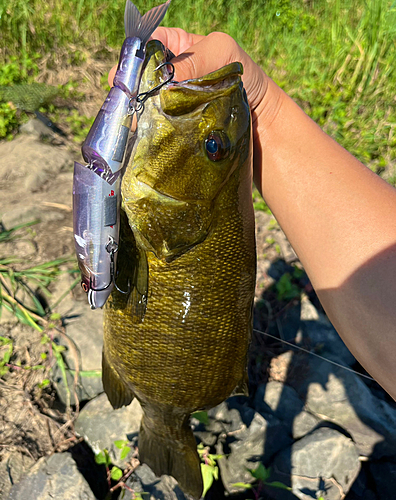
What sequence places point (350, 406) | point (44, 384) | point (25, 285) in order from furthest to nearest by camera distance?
point (25, 285) → point (350, 406) → point (44, 384)

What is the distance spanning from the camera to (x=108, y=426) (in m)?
2.57

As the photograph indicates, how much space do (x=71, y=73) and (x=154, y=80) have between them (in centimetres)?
417

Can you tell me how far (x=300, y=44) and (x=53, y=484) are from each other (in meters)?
5.34

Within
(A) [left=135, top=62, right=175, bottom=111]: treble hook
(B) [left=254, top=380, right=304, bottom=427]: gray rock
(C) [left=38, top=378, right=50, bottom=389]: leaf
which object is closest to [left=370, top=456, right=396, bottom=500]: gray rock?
(B) [left=254, top=380, right=304, bottom=427]: gray rock

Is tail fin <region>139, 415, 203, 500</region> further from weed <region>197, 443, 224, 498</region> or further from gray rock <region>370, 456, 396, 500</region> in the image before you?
gray rock <region>370, 456, 396, 500</region>

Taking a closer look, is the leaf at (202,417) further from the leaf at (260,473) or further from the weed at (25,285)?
the weed at (25,285)

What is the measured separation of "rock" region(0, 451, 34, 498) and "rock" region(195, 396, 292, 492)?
1.13 metres

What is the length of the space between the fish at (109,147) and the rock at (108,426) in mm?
1677

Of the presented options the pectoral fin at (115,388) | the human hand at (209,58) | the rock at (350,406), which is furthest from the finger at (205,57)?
the rock at (350,406)

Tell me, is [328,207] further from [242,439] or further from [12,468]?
[12,468]

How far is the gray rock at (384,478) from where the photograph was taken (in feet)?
8.75

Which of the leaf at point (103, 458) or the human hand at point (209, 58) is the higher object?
the human hand at point (209, 58)

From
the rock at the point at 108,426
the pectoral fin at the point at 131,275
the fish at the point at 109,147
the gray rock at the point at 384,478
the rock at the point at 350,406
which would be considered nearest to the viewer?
the fish at the point at 109,147

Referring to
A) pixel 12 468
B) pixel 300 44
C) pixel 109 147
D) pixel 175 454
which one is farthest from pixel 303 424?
pixel 300 44
